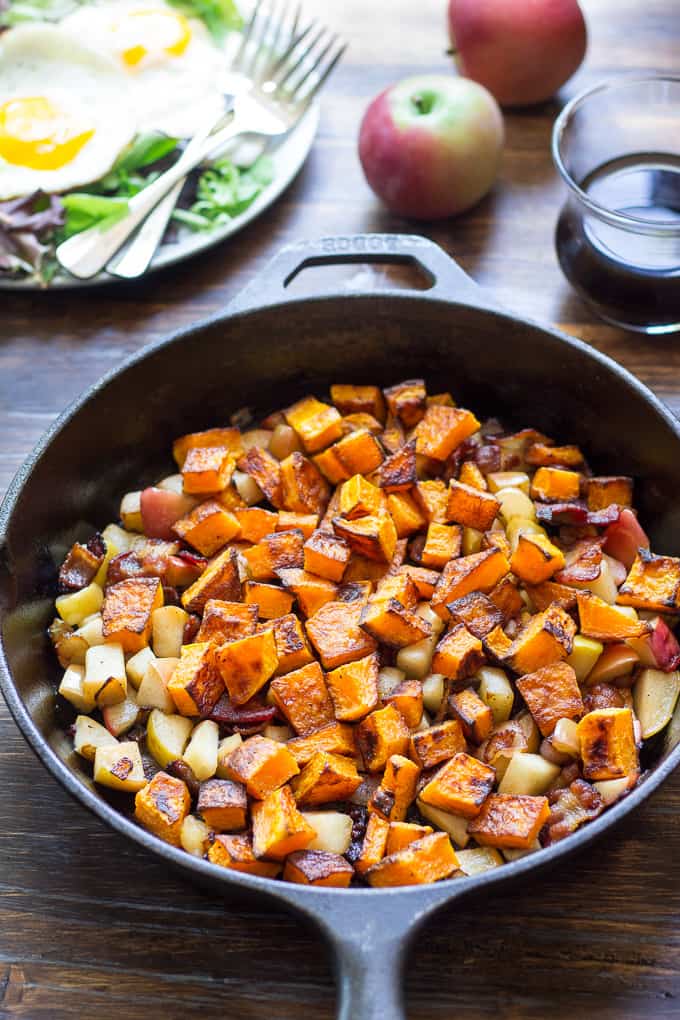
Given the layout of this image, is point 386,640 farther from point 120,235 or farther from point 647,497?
point 120,235

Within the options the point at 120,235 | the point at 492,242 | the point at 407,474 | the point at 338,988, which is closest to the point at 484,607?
the point at 407,474

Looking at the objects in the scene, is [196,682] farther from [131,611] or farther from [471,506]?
[471,506]

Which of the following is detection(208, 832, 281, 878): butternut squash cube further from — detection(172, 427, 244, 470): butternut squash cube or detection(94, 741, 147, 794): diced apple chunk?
detection(172, 427, 244, 470): butternut squash cube

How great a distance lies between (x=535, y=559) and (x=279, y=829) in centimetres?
60

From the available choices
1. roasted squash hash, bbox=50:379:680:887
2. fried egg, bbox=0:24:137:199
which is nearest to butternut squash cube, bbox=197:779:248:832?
roasted squash hash, bbox=50:379:680:887

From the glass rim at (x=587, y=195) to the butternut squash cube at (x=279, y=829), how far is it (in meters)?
1.23

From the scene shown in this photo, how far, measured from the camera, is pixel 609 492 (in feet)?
5.82

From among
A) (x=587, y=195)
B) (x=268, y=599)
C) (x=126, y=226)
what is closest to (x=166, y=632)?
(x=268, y=599)

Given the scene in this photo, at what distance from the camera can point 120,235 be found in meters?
2.24

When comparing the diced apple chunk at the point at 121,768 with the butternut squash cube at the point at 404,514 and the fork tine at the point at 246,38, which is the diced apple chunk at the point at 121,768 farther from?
the fork tine at the point at 246,38

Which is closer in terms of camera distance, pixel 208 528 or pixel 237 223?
pixel 208 528

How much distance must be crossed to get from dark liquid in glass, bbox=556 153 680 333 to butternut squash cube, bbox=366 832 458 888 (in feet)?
4.03

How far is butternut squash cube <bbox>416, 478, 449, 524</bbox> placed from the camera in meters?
1.76

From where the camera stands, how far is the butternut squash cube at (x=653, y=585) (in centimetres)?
160
